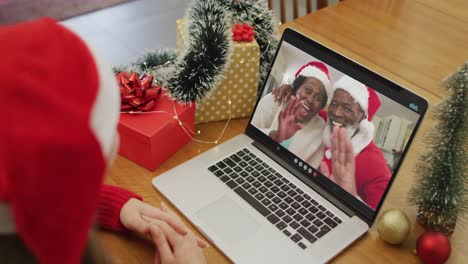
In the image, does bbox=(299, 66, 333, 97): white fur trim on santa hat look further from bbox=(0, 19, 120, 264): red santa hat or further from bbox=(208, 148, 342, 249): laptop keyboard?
bbox=(0, 19, 120, 264): red santa hat

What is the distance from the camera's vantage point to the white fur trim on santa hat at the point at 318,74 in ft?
3.11

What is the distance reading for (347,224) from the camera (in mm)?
894

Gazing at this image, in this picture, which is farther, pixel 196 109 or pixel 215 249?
pixel 196 109

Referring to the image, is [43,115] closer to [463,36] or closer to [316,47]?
[316,47]

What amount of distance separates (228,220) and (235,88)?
0.32 m

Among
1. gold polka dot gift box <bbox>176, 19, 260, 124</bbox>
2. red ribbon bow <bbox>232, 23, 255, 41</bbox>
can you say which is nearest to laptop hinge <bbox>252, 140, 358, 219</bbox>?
gold polka dot gift box <bbox>176, 19, 260, 124</bbox>

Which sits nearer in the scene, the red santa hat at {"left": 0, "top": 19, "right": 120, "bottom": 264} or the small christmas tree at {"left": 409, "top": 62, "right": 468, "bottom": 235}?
the red santa hat at {"left": 0, "top": 19, "right": 120, "bottom": 264}

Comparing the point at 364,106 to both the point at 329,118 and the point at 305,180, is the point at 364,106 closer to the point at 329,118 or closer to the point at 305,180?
the point at 329,118

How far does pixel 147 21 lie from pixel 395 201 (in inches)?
84.0

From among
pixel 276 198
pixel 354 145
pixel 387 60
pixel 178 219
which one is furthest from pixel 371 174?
pixel 387 60

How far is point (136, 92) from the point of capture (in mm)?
1008

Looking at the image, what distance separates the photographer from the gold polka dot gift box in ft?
3.51

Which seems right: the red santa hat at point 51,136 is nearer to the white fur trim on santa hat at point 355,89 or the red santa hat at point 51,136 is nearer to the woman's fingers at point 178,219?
the woman's fingers at point 178,219

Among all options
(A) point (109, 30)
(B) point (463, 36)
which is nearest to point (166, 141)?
(B) point (463, 36)
